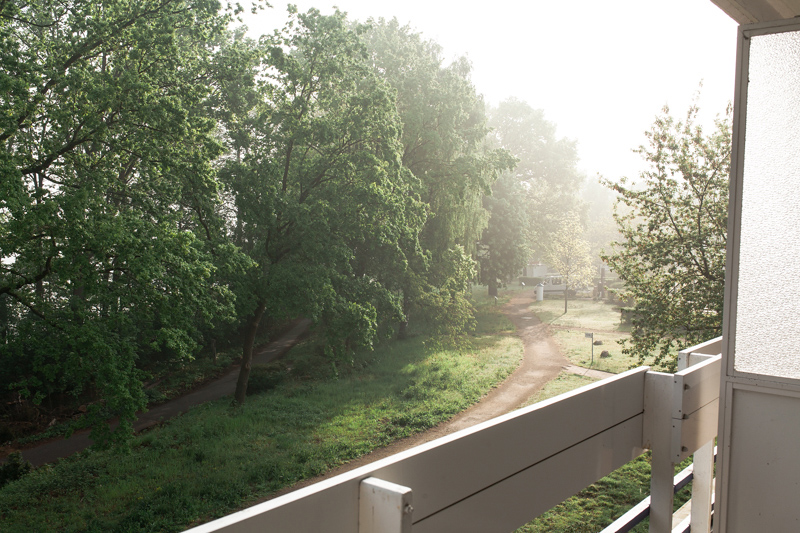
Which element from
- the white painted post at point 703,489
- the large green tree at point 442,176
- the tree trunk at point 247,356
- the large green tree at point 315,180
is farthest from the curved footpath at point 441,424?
the white painted post at point 703,489

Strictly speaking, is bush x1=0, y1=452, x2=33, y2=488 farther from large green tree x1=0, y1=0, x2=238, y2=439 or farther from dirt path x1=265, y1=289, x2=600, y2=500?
dirt path x1=265, y1=289, x2=600, y2=500

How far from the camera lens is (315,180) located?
38.7 feet

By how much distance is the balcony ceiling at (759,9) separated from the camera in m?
1.18

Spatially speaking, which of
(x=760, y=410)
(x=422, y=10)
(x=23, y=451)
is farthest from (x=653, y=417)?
(x=422, y=10)

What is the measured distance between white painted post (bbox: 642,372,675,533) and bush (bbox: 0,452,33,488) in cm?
926

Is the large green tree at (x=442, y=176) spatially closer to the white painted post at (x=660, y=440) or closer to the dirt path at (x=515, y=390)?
the dirt path at (x=515, y=390)

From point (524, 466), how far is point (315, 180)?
1133cm

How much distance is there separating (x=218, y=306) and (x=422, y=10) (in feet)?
63.8

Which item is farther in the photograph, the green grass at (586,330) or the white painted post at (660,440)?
the green grass at (586,330)

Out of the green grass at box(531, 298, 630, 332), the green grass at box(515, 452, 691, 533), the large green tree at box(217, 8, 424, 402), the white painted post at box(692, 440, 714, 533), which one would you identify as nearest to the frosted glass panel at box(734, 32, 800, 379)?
the white painted post at box(692, 440, 714, 533)

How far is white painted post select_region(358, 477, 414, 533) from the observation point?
0.55 m

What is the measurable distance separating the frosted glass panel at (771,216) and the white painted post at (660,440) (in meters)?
0.24

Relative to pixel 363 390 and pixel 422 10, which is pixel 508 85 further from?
pixel 363 390

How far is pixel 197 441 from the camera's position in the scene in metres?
9.43
